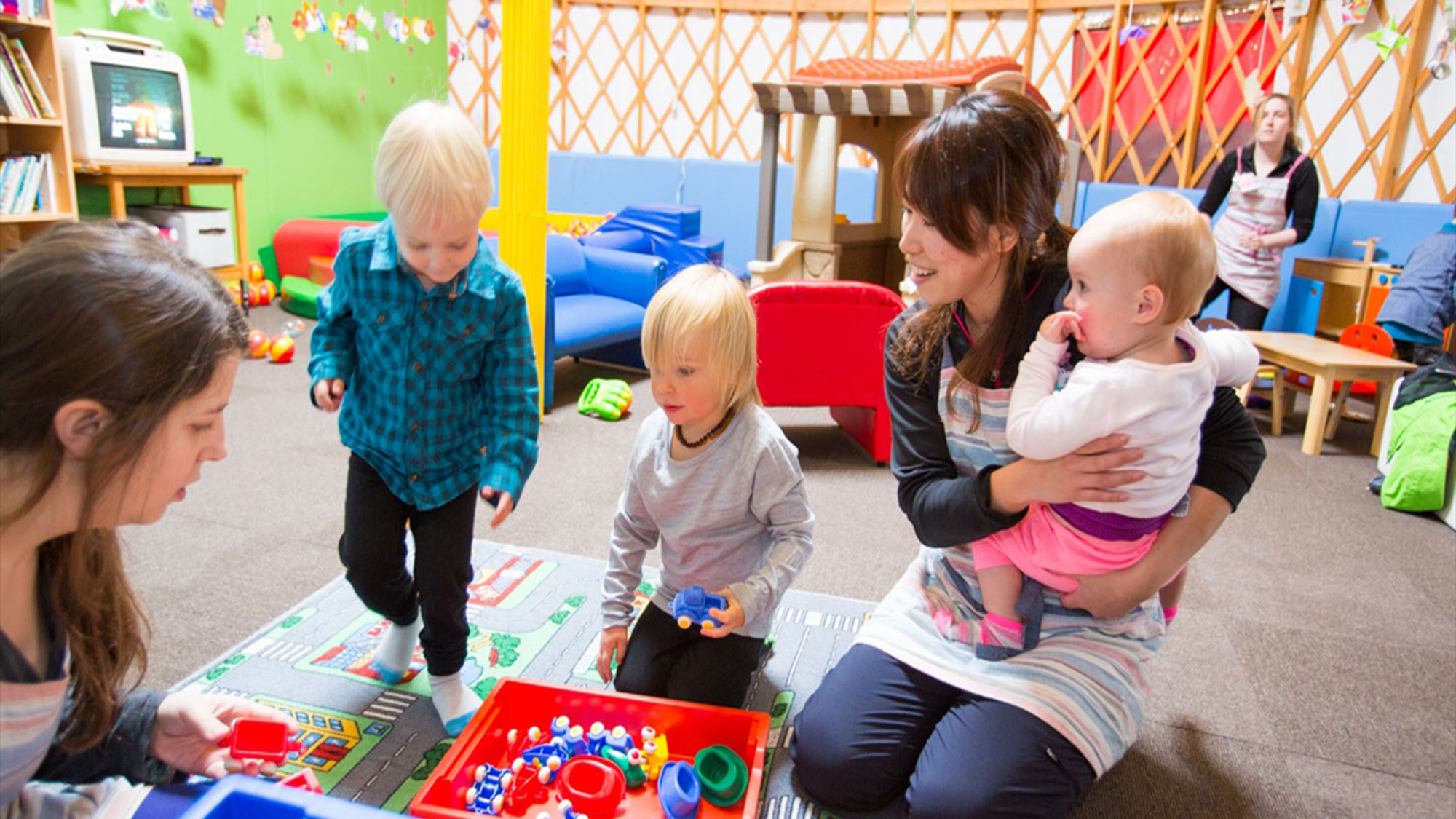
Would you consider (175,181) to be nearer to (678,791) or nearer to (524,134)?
(524,134)

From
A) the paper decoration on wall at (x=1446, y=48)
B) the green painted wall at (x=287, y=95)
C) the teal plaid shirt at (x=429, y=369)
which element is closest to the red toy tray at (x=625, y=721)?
the teal plaid shirt at (x=429, y=369)

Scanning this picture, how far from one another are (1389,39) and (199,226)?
510 centimetres

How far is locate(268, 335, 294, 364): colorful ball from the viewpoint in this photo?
336 cm

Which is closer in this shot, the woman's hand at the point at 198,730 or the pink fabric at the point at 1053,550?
the woman's hand at the point at 198,730

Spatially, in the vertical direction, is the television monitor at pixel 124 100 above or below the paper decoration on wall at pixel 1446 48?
below

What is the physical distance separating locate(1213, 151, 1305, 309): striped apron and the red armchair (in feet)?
5.52

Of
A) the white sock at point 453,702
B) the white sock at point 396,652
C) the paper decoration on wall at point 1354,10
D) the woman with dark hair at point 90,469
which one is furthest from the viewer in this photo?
the paper decoration on wall at point 1354,10

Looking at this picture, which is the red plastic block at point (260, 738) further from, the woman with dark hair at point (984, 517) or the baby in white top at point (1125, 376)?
the baby in white top at point (1125, 376)

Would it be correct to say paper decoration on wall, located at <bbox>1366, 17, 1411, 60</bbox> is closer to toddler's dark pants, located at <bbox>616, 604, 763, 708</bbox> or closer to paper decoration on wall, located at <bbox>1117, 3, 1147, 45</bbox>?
paper decoration on wall, located at <bbox>1117, 3, 1147, 45</bbox>

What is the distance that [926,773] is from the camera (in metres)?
1.04

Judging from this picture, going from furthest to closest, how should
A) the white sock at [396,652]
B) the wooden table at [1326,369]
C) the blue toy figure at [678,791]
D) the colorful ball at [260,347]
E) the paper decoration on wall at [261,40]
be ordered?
1. the paper decoration on wall at [261,40]
2. the colorful ball at [260,347]
3. the wooden table at [1326,369]
4. the white sock at [396,652]
5. the blue toy figure at [678,791]

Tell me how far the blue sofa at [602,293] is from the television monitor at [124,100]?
4.99ft

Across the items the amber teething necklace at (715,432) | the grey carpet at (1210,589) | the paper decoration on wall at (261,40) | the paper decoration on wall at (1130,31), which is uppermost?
the paper decoration on wall at (1130,31)

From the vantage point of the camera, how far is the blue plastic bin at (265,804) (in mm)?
633
